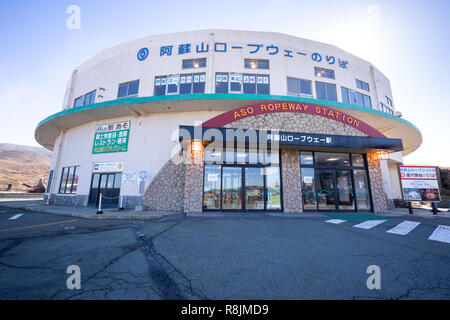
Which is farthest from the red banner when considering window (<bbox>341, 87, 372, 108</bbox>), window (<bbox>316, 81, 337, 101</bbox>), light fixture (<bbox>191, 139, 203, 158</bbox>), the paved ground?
the paved ground

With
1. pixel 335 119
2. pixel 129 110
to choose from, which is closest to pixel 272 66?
pixel 335 119

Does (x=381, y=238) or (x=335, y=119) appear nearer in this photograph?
(x=381, y=238)

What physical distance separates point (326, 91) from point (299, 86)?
231 centimetres

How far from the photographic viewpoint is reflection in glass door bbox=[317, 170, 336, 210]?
10312mm

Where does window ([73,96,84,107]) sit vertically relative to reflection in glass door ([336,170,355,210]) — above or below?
above

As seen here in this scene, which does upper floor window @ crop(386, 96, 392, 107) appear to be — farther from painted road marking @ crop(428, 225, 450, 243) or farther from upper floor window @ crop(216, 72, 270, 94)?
painted road marking @ crop(428, 225, 450, 243)

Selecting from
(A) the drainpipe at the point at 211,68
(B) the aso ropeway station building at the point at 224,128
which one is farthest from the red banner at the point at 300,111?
(A) the drainpipe at the point at 211,68

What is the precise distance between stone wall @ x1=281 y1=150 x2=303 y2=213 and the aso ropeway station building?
2.4 inches

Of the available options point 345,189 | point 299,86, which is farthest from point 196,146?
point 299,86

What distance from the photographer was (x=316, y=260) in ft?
10.9

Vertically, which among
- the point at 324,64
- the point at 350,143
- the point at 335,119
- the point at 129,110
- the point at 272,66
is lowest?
the point at 350,143

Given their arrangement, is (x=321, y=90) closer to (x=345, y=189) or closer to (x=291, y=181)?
(x=345, y=189)
